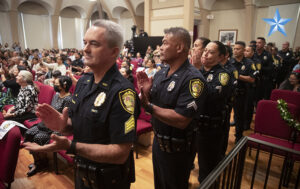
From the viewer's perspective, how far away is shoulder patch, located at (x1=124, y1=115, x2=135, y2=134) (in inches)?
39.4

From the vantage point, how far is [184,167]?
1593 millimetres

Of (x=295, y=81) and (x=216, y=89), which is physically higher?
(x=216, y=89)

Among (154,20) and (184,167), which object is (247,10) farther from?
(184,167)

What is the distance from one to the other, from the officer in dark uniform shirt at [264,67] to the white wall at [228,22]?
6.58 m

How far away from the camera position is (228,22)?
11.4 metres

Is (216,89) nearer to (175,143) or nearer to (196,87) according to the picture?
(196,87)

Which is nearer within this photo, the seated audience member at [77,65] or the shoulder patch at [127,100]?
the shoulder patch at [127,100]

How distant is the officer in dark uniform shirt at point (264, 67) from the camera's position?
443cm

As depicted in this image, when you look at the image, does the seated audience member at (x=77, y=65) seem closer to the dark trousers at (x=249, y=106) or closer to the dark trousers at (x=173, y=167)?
the dark trousers at (x=249, y=106)

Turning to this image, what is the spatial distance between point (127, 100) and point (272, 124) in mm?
2286

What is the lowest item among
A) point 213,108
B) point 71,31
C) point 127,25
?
point 213,108

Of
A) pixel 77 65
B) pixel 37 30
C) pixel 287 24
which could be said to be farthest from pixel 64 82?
pixel 37 30

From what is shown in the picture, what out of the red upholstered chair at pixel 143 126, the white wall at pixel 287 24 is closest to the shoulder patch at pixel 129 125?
the red upholstered chair at pixel 143 126

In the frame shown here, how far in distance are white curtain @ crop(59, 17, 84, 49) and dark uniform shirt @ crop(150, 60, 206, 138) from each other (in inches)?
734
